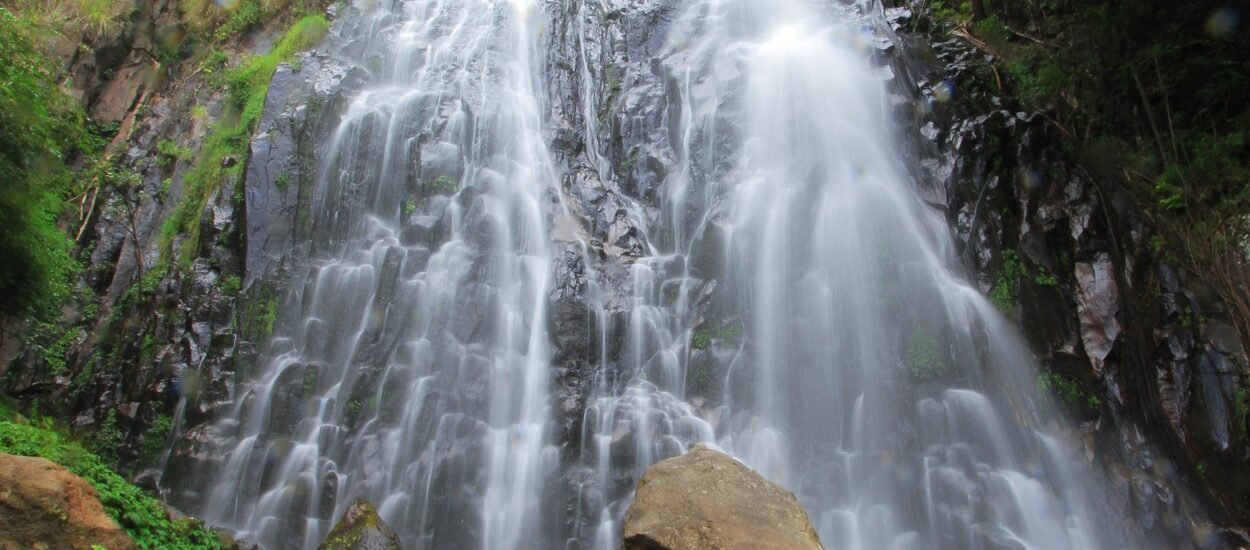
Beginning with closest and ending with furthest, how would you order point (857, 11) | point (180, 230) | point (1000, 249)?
1. point (1000, 249)
2. point (180, 230)
3. point (857, 11)

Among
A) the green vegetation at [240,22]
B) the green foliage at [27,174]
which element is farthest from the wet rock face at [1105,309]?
the green vegetation at [240,22]

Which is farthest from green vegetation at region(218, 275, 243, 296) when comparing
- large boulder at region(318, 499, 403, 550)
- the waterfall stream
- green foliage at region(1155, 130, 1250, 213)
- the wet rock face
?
green foliage at region(1155, 130, 1250, 213)

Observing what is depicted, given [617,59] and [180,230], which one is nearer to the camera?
[180,230]

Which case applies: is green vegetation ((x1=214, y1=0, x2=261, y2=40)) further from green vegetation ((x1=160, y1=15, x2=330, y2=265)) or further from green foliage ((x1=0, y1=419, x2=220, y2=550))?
green foliage ((x1=0, y1=419, x2=220, y2=550))

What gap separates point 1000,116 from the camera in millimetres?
10086

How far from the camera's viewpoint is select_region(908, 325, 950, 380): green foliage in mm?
8664

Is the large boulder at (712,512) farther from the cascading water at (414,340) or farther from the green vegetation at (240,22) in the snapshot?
the green vegetation at (240,22)

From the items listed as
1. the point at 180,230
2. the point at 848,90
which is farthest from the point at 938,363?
the point at 180,230

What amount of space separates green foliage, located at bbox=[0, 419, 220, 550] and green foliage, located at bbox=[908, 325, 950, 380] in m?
8.45

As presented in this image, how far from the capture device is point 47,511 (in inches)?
182

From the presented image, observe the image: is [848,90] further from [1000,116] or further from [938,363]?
[938,363]

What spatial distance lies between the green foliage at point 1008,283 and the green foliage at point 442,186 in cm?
858

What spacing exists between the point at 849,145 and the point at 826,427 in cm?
520

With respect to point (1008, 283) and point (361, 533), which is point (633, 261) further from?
point (361, 533)
